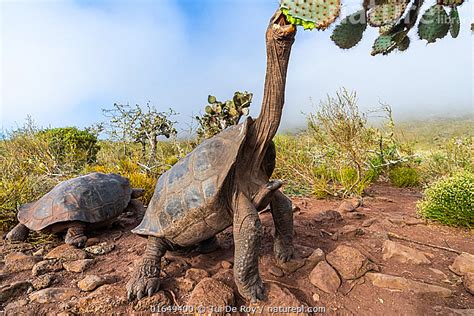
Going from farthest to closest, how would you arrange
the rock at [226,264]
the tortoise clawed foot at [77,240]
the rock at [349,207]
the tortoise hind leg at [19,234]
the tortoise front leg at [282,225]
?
the rock at [349,207], the tortoise hind leg at [19,234], the tortoise clawed foot at [77,240], the rock at [226,264], the tortoise front leg at [282,225]

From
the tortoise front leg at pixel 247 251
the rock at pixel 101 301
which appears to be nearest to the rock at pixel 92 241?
the rock at pixel 101 301

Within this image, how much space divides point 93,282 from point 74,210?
1681mm

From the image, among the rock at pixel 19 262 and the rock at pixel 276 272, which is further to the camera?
the rock at pixel 19 262

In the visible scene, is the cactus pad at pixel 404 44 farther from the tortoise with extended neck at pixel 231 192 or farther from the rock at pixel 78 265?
the rock at pixel 78 265

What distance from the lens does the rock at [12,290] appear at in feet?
7.88

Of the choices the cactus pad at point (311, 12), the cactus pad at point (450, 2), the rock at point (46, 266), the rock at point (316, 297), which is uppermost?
the cactus pad at point (450, 2)

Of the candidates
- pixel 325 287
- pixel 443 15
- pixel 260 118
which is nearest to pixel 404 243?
pixel 325 287

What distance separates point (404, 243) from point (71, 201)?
15.3ft

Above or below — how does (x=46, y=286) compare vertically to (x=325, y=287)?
above

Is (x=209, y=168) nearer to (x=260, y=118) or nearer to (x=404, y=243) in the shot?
(x=260, y=118)

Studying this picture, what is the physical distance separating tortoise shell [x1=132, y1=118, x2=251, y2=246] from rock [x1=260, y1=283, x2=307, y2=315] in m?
0.72

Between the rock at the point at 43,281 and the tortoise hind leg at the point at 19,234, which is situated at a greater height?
the tortoise hind leg at the point at 19,234

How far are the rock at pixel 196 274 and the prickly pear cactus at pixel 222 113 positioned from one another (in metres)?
6.12

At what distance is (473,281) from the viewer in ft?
7.86
